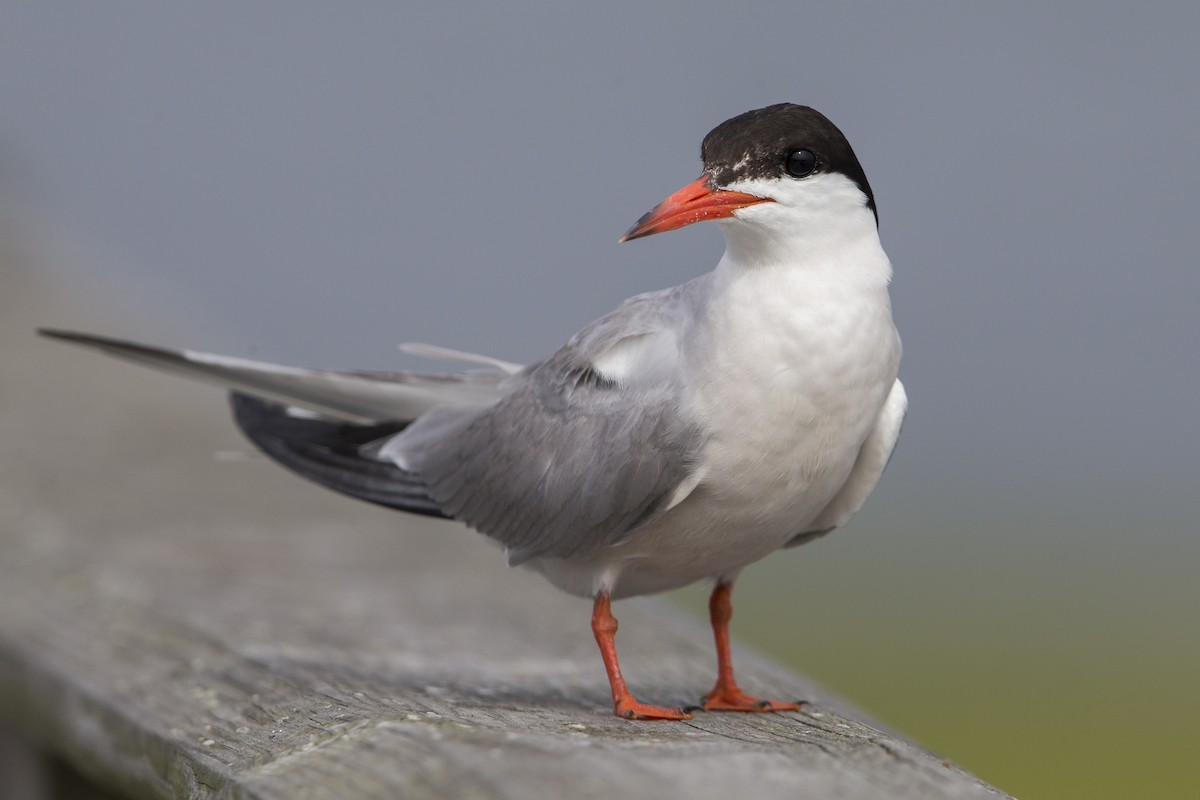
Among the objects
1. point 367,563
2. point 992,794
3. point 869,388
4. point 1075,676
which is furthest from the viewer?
point 1075,676

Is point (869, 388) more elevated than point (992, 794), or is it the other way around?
point (869, 388)

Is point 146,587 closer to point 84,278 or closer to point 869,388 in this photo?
point 869,388

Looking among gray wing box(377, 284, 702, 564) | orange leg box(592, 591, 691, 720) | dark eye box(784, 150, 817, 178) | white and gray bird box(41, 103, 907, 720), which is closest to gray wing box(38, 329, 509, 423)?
white and gray bird box(41, 103, 907, 720)

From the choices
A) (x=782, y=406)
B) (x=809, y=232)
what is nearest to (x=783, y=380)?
(x=782, y=406)

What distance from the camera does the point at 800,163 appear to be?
9.79ft

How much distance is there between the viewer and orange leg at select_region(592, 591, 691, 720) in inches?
112

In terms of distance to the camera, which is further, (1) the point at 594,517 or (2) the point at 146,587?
(2) the point at 146,587

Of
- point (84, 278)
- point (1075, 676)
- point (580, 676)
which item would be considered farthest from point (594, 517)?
point (1075, 676)

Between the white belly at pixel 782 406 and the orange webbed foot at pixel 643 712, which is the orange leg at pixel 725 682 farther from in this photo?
the white belly at pixel 782 406

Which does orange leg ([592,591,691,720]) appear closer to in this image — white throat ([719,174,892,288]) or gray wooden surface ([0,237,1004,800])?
gray wooden surface ([0,237,1004,800])

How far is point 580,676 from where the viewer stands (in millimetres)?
3387

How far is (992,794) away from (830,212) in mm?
1281

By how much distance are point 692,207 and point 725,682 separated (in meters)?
0.98

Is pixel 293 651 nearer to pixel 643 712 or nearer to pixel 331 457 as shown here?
pixel 331 457
